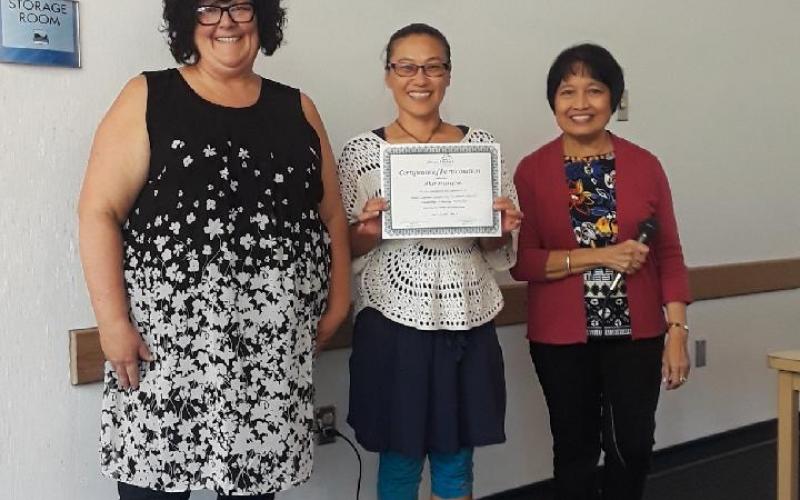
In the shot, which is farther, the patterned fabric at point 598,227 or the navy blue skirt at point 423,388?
the patterned fabric at point 598,227

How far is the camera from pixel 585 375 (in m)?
1.95

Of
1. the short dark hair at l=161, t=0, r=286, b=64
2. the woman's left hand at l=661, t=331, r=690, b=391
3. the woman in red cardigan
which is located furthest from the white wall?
the woman's left hand at l=661, t=331, r=690, b=391

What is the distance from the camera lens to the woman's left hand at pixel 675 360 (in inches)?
76.9

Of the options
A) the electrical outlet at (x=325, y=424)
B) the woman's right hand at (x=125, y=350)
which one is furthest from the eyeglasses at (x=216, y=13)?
the electrical outlet at (x=325, y=424)

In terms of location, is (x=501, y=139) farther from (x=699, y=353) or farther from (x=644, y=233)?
(x=699, y=353)

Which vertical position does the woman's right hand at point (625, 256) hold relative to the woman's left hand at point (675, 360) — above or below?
above

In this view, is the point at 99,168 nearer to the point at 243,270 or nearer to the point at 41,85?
the point at 243,270

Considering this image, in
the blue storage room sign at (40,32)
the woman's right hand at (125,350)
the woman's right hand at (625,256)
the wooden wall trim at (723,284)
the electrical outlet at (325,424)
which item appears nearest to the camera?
the woman's right hand at (125,350)

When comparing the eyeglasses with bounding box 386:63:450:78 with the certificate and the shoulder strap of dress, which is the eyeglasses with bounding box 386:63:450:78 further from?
the shoulder strap of dress

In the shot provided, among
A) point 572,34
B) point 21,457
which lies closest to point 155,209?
point 21,457

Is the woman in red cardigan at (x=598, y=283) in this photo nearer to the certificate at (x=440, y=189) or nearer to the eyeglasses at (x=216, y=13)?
the certificate at (x=440, y=189)

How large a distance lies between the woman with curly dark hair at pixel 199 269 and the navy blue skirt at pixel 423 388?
254mm

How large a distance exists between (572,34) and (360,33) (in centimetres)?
85

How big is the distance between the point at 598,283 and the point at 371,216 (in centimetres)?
60
